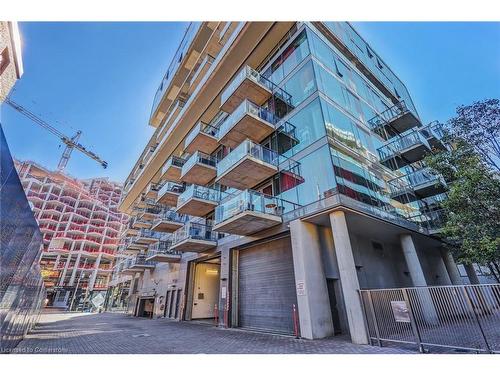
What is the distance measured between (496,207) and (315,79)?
33.0 ft

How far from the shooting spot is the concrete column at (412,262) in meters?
12.5

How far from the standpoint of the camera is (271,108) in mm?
14953

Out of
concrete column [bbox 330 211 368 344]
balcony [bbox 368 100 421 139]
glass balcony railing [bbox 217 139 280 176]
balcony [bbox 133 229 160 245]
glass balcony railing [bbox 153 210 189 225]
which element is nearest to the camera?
concrete column [bbox 330 211 368 344]

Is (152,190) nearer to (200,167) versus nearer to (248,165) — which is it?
(200,167)

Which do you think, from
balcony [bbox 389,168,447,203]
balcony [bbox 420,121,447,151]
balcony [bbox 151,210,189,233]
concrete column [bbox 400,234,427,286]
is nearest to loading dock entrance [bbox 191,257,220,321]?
balcony [bbox 151,210,189,233]

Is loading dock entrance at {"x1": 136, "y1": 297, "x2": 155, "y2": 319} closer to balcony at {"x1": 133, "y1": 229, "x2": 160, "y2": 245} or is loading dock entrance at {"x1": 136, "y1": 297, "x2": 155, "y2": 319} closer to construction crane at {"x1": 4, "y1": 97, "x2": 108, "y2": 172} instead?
balcony at {"x1": 133, "y1": 229, "x2": 160, "y2": 245}

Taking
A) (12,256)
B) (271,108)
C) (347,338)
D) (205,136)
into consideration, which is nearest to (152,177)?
(205,136)

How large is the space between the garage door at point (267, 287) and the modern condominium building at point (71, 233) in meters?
53.1

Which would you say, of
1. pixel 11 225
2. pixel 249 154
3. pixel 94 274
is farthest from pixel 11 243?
pixel 94 274

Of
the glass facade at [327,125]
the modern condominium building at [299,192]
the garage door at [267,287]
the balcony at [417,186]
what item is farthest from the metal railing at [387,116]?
the garage door at [267,287]

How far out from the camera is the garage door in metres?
11.0

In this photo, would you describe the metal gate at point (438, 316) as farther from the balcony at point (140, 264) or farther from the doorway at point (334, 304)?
the balcony at point (140, 264)

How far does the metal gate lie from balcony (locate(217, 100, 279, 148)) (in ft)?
31.5
